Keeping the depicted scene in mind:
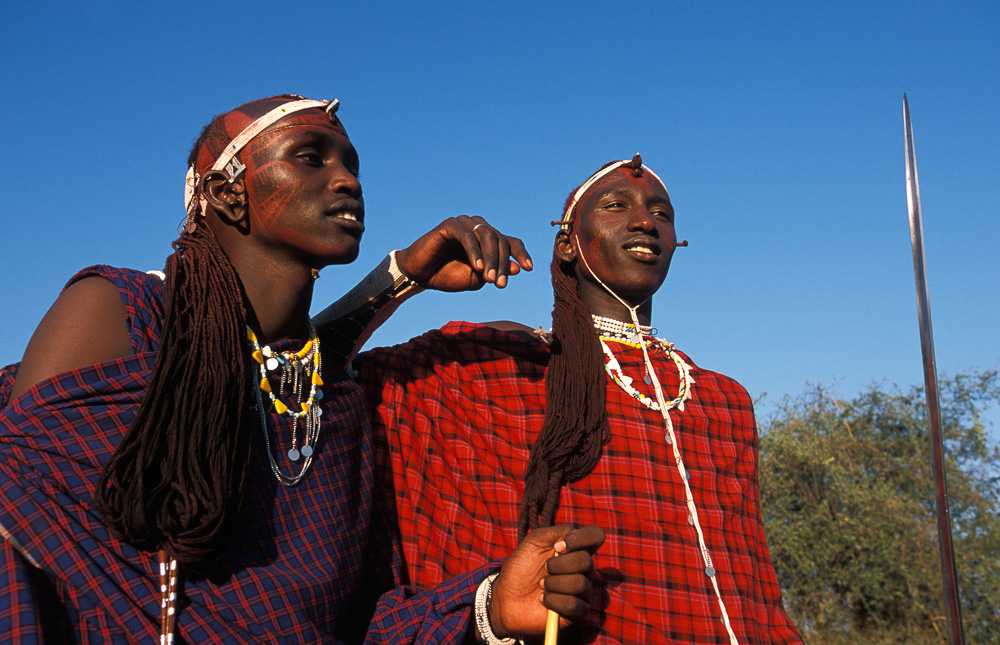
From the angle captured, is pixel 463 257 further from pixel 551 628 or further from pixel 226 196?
pixel 551 628

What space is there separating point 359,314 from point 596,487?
3.92 feet

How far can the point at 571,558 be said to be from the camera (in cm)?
300

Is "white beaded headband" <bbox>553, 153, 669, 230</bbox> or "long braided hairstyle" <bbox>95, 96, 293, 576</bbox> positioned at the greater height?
"white beaded headband" <bbox>553, 153, 669, 230</bbox>

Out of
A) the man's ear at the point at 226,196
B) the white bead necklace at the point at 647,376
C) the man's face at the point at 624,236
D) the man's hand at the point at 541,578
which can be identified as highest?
the man's face at the point at 624,236

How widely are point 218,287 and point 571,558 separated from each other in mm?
1488

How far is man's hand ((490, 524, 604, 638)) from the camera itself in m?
3.00

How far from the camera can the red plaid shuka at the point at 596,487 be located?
3.52m

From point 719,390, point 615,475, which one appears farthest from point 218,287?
point 719,390

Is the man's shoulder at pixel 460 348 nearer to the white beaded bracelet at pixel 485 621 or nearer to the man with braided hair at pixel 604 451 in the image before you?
the man with braided hair at pixel 604 451

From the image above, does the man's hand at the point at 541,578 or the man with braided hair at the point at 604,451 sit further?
the man with braided hair at the point at 604,451

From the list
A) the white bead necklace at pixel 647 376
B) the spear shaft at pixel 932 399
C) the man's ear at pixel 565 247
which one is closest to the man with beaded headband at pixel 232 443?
the white bead necklace at pixel 647 376

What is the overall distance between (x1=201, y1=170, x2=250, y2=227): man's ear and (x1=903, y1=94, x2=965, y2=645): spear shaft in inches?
111

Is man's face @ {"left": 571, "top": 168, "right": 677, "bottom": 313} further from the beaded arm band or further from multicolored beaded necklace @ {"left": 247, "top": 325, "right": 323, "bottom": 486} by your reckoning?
multicolored beaded necklace @ {"left": 247, "top": 325, "right": 323, "bottom": 486}

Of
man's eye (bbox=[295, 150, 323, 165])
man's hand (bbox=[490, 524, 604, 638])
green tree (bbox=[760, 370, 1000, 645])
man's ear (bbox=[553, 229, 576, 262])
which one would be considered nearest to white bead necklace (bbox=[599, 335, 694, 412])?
man's ear (bbox=[553, 229, 576, 262])
